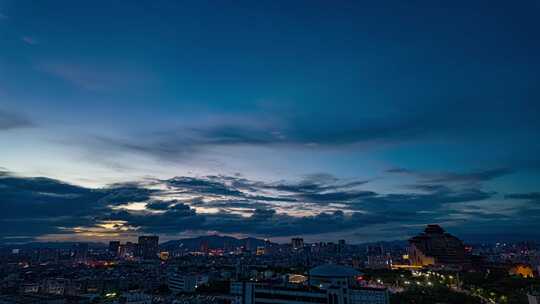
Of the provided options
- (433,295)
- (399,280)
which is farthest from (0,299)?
(399,280)

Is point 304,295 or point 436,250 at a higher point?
point 304,295

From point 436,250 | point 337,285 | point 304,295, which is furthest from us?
point 436,250

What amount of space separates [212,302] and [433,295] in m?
29.9

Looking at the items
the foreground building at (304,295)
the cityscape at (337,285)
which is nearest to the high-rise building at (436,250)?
the cityscape at (337,285)

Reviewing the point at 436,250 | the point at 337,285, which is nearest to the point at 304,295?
the point at 337,285

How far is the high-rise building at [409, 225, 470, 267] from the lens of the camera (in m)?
108

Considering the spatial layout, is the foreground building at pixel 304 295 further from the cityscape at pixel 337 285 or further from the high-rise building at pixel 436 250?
the high-rise building at pixel 436 250

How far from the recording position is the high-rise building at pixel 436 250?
354ft

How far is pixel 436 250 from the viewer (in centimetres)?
11300

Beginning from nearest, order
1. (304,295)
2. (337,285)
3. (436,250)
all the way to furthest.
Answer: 1. (304,295)
2. (337,285)
3. (436,250)

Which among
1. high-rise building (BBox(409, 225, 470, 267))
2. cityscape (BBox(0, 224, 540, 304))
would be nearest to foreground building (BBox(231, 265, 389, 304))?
cityscape (BBox(0, 224, 540, 304))

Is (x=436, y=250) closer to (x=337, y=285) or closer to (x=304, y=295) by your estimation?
(x=337, y=285)

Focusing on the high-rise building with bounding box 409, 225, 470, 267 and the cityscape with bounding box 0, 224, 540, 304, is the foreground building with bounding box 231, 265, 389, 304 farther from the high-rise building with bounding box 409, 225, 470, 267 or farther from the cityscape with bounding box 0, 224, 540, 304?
the high-rise building with bounding box 409, 225, 470, 267

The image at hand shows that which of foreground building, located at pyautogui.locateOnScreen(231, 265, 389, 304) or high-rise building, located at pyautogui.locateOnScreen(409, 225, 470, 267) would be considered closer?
foreground building, located at pyautogui.locateOnScreen(231, 265, 389, 304)
